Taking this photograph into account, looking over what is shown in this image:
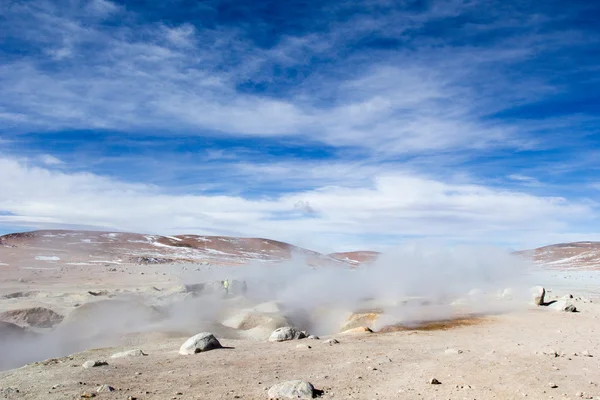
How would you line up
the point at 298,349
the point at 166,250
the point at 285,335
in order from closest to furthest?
1. the point at 298,349
2. the point at 285,335
3. the point at 166,250

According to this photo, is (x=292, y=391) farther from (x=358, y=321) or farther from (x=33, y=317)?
(x=33, y=317)

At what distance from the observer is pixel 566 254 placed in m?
87.5

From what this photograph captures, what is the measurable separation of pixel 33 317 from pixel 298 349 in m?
10.0

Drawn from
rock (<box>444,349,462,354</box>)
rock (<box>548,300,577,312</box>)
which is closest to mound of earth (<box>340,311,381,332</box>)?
rock (<box>444,349,462,354</box>)

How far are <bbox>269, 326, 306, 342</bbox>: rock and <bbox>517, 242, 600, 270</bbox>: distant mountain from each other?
73381 millimetres

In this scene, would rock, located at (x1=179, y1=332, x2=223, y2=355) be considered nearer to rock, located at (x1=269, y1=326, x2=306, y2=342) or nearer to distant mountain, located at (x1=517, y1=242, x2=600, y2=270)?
rock, located at (x1=269, y1=326, x2=306, y2=342)

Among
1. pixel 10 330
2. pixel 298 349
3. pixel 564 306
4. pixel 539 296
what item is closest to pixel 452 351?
pixel 298 349

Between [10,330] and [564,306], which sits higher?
[564,306]

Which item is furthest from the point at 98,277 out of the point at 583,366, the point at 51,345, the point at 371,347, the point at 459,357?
the point at 583,366

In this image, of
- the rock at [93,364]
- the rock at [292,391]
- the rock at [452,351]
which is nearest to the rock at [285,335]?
the rock at [452,351]

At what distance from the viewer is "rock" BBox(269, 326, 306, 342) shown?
10953 millimetres

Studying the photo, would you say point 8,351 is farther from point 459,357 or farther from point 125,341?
point 459,357

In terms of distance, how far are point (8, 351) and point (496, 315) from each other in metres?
15.8

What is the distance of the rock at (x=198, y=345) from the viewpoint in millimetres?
8930
